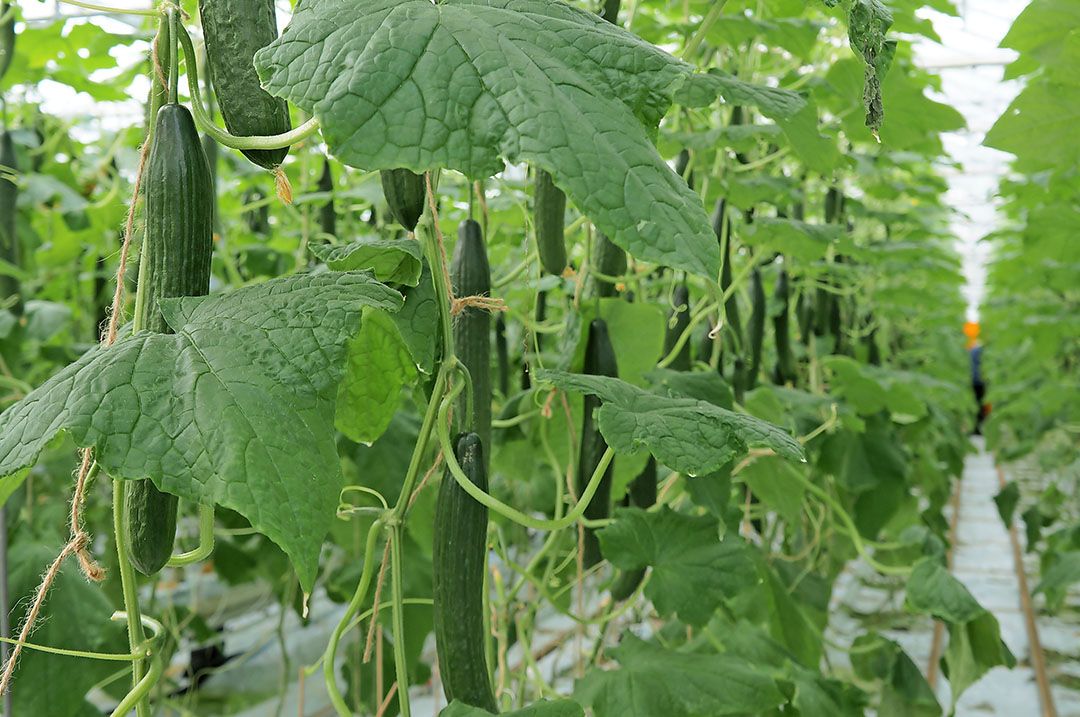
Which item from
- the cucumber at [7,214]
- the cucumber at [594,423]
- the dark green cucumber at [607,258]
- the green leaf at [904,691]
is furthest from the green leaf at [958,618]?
the cucumber at [7,214]

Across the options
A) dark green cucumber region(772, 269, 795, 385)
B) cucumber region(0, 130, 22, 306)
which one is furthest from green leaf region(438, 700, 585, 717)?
dark green cucumber region(772, 269, 795, 385)

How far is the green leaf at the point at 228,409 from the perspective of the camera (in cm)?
57

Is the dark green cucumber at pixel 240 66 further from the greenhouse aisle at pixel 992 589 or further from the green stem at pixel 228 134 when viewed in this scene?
the greenhouse aisle at pixel 992 589

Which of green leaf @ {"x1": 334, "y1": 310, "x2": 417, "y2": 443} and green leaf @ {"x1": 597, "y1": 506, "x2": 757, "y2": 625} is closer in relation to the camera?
green leaf @ {"x1": 334, "y1": 310, "x2": 417, "y2": 443}

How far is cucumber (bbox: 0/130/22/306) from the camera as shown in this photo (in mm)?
1494

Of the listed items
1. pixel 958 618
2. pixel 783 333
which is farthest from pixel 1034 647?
Result: pixel 958 618

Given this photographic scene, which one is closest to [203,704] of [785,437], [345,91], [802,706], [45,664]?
[45,664]

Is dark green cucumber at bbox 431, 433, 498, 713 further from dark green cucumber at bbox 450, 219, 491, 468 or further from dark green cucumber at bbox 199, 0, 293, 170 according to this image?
dark green cucumber at bbox 199, 0, 293, 170

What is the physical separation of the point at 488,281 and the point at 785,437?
310 mm

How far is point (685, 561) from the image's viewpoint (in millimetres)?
1350

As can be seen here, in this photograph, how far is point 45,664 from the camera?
4.66ft

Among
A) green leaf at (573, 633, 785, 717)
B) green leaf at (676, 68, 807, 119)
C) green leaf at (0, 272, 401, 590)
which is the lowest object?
green leaf at (573, 633, 785, 717)

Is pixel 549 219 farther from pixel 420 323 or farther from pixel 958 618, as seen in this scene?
pixel 958 618

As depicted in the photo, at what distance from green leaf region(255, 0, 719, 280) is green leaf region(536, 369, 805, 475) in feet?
0.83
